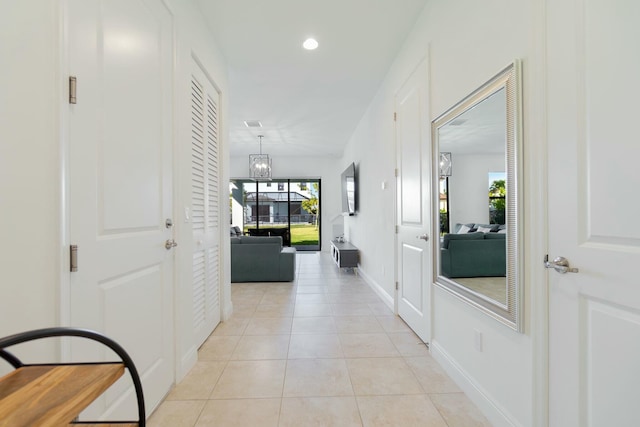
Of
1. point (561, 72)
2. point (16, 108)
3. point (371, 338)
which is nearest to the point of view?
point (16, 108)

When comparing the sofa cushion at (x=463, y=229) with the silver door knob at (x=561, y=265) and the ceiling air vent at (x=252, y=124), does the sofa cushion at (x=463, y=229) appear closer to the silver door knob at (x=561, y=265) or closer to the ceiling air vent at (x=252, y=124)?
the silver door knob at (x=561, y=265)

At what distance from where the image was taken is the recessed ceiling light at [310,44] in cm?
286

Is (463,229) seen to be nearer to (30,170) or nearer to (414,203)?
(414,203)

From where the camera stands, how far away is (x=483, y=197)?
5.65 ft

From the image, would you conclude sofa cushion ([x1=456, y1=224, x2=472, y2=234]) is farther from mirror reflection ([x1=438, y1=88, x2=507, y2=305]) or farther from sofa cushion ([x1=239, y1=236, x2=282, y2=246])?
sofa cushion ([x1=239, y1=236, x2=282, y2=246])

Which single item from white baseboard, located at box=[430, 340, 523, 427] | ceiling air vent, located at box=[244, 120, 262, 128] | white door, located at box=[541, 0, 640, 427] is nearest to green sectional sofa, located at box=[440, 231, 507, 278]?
white door, located at box=[541, 0, 640, 427]

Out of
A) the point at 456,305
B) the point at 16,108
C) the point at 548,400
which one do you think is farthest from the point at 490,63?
the point at 16,108

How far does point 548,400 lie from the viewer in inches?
49.2

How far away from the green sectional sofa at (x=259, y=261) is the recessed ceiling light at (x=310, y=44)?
9.45ft

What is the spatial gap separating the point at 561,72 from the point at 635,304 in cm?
88

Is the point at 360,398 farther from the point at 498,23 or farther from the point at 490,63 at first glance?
the point at 498,23

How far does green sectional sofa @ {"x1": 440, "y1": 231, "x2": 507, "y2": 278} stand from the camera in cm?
158

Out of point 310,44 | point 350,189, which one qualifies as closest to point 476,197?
point 310,44

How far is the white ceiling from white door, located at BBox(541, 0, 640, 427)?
5.68 feet
